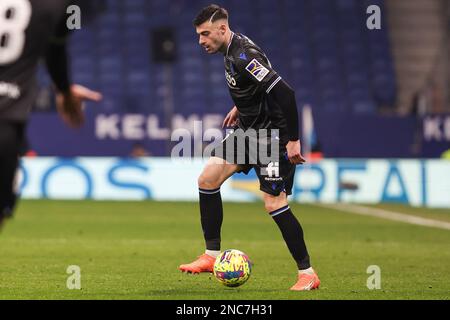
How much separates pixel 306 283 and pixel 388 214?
10.6 m

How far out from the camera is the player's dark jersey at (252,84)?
304 inches

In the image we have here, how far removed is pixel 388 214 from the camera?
59.5 feet

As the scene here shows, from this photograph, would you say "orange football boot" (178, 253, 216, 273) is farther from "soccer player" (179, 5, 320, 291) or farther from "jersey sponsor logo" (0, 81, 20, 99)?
"jersey sponsor logo" (0, 81, 20, 99)

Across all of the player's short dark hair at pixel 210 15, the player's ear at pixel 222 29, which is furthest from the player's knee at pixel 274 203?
the player's short dark hair at pixel 210 15

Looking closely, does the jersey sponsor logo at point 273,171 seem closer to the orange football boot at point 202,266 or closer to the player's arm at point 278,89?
the player's arm at point 278,89

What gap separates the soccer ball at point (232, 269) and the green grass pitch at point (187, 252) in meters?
0.09

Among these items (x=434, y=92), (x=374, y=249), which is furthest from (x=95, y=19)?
(x=374, y=249)

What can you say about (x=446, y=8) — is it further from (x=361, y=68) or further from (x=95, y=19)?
(x=95, y=19)

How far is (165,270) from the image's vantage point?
9344mm
